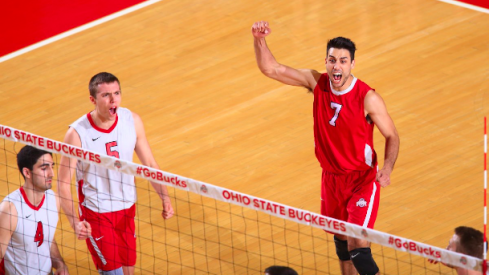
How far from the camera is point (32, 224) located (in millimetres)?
8227

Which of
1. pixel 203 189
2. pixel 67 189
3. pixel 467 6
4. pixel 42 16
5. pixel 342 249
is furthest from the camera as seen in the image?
pixel 42 16

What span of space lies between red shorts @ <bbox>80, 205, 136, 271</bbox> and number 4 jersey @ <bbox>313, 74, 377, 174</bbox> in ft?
6.25

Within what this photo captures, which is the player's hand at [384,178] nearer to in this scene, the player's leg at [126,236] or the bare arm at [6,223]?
the player's leg at [126,236]

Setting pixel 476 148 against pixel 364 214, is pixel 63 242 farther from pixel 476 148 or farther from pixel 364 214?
pixel 476 148

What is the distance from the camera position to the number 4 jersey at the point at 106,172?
8273 millimetres

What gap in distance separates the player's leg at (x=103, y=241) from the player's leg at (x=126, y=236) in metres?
0.06

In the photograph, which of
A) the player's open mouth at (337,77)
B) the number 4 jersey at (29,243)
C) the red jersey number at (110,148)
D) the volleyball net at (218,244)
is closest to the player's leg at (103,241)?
the number 4 jersey at (29,243)

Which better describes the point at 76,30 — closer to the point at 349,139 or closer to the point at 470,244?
the point at 349,139

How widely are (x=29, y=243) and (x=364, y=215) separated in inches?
119

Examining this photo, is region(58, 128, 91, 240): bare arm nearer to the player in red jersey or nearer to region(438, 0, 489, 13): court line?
the player in red jersey

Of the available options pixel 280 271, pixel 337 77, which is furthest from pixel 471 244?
pixel 337 77

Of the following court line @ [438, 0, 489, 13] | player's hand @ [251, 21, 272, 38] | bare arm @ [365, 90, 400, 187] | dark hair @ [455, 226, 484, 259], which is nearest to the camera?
dark hair @ [455, 226, 484, 259]

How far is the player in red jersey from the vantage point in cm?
834

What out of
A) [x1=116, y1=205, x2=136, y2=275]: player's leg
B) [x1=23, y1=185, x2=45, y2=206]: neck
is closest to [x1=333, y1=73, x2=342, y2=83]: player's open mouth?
[x1=116, y1=205, x2=136, y2=275]: player's leg
